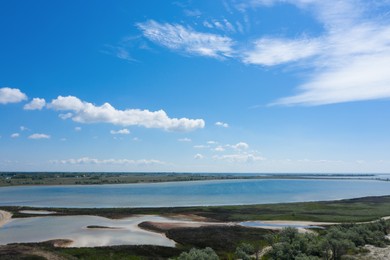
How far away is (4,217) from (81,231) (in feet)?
83.2

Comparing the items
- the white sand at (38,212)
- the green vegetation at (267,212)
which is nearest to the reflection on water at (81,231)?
the white sand at (38,212)

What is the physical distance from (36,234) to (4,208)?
117ft

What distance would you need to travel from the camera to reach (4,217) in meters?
71.2

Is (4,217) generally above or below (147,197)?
below

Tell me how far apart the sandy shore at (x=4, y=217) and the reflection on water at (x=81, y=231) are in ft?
4.51

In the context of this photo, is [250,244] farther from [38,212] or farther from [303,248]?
[38,212]

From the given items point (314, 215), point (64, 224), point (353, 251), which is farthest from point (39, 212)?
point (353, 251)

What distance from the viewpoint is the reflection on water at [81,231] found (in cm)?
4869

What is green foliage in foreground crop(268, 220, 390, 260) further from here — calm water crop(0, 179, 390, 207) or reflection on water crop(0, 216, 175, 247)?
calm water crop(0, 179, 390, 207)

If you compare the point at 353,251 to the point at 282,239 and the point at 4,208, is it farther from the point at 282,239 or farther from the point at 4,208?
the point at 4,208

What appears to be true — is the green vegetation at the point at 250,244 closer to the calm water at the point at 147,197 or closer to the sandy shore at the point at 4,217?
the sandy shore at the point at 4,217

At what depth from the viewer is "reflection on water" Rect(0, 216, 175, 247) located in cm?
4869

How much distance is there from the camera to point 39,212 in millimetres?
78000

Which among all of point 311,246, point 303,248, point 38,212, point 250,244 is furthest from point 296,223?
point 38,212
